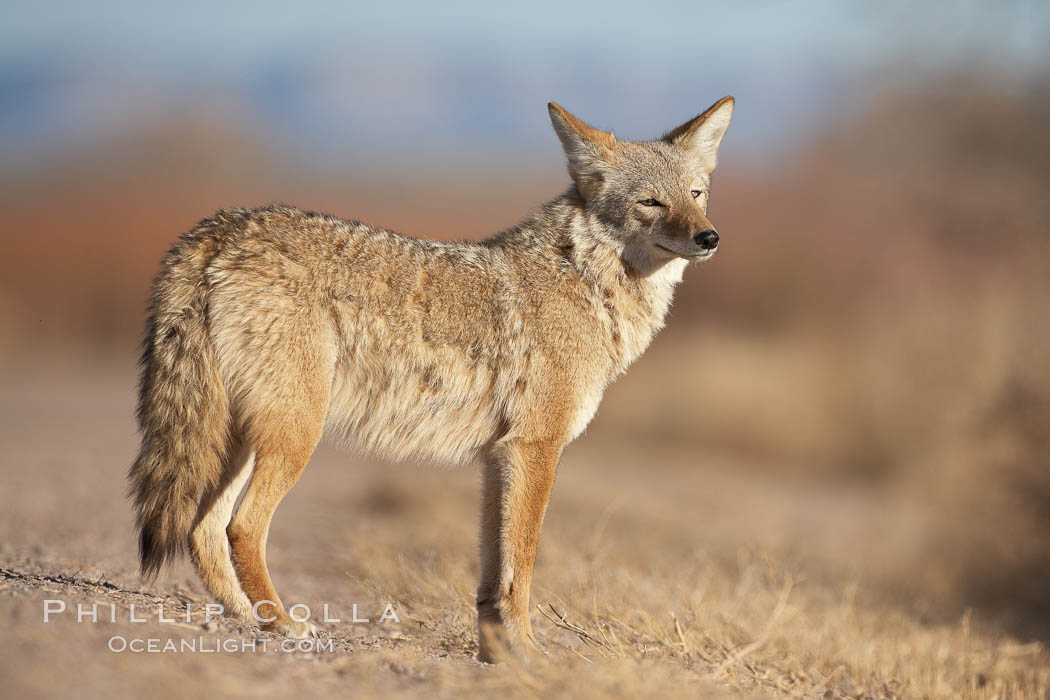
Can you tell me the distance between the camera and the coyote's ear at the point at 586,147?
5633mm

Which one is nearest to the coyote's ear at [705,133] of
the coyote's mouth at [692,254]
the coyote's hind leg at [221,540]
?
the coyote's mouth at [692,254]

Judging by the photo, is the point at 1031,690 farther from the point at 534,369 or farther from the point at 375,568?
the point at 375,568

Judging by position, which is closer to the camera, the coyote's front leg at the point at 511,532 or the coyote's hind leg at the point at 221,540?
the coyote's hind leg at the point at 221,540

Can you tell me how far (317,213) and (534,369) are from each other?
137 cm

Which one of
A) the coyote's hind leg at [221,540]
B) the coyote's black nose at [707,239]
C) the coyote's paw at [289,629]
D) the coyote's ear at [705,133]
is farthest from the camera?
the coyote's ear at [705,133]

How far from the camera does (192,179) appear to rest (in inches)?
1535

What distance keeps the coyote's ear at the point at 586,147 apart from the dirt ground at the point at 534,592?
2.41m

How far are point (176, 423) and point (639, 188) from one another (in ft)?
9.13

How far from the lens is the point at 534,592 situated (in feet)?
20.8

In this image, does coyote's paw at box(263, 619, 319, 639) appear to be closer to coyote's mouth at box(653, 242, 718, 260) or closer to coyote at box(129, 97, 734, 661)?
coyote at box(129, 97, 734, 661)

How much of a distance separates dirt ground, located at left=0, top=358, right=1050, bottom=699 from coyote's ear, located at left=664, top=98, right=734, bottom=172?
103 inches

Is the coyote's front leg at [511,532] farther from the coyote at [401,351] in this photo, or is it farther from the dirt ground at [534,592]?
the dirt ground at [534,592]

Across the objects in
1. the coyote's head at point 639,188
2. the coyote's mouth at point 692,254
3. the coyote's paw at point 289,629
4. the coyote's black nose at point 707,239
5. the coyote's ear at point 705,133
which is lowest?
the coyote's paw at point 289,629

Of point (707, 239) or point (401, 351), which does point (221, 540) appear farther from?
point (707, 239)
